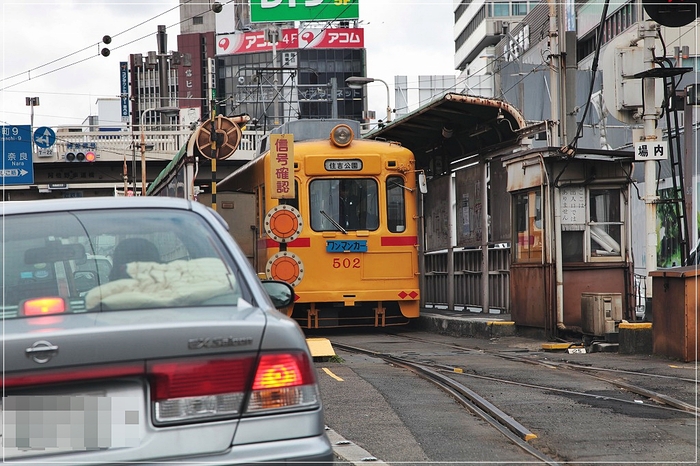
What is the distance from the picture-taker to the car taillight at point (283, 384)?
3596 millimetres

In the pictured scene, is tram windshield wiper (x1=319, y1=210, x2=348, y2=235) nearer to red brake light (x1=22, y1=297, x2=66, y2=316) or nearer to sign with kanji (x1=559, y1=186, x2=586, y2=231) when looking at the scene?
sign with kanji (x1=559, y1=186, x2=586, y2=231)

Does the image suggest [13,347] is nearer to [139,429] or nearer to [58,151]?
[139,429]

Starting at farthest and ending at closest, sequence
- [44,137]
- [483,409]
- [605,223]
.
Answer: [44,137] → [605,223] → [483,409]

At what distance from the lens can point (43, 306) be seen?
3877 mm

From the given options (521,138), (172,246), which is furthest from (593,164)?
(172,246)

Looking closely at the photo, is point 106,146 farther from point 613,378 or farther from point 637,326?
point 613,378

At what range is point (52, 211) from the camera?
438 cm

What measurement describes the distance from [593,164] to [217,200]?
8.51m

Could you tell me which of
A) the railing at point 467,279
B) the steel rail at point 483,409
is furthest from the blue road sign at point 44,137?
the steel rail at point 483,409

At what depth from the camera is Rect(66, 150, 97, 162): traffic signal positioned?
4391cm

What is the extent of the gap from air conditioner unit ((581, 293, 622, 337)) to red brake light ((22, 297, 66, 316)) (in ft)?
36.7

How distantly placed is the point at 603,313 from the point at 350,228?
6177 millimetres

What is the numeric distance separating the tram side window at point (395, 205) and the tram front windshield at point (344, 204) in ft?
0.79

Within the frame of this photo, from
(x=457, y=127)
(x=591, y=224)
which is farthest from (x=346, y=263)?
(x=591, y=224)
